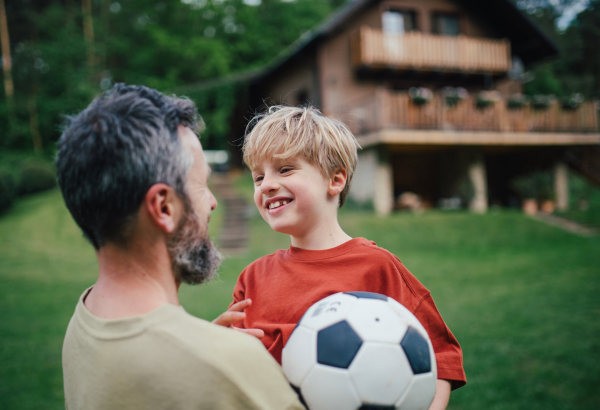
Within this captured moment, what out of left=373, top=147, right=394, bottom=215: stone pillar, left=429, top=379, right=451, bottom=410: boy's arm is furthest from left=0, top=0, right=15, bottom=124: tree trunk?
left=429, top=379, right=451, bottom=410: boy's arm

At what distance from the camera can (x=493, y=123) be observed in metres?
13.5

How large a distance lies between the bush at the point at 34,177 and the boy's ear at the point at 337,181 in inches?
745

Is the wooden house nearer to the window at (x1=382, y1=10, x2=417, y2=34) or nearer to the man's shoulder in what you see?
the window at (x1=382, y1=10, x2=417, y2=34)

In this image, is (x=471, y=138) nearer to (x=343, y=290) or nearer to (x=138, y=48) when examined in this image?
(x=343, y=290)

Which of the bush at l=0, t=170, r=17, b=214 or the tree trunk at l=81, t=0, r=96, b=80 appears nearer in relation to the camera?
the bush at l=0, t=170, r=17, b=214

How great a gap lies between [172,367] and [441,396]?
0.99 metres

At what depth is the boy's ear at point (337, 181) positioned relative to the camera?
1.79 meters

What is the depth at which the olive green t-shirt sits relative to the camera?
98 cm

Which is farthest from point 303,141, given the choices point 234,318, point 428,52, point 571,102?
point 571,102

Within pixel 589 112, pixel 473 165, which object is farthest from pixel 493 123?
pixel 589 112

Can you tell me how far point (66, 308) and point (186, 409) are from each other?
21.2ft

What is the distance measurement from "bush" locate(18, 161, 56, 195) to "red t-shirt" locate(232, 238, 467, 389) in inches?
743

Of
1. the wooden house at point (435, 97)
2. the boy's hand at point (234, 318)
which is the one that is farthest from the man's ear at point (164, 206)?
the wooden house at point (435, 97)

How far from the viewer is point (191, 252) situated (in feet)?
4.11
